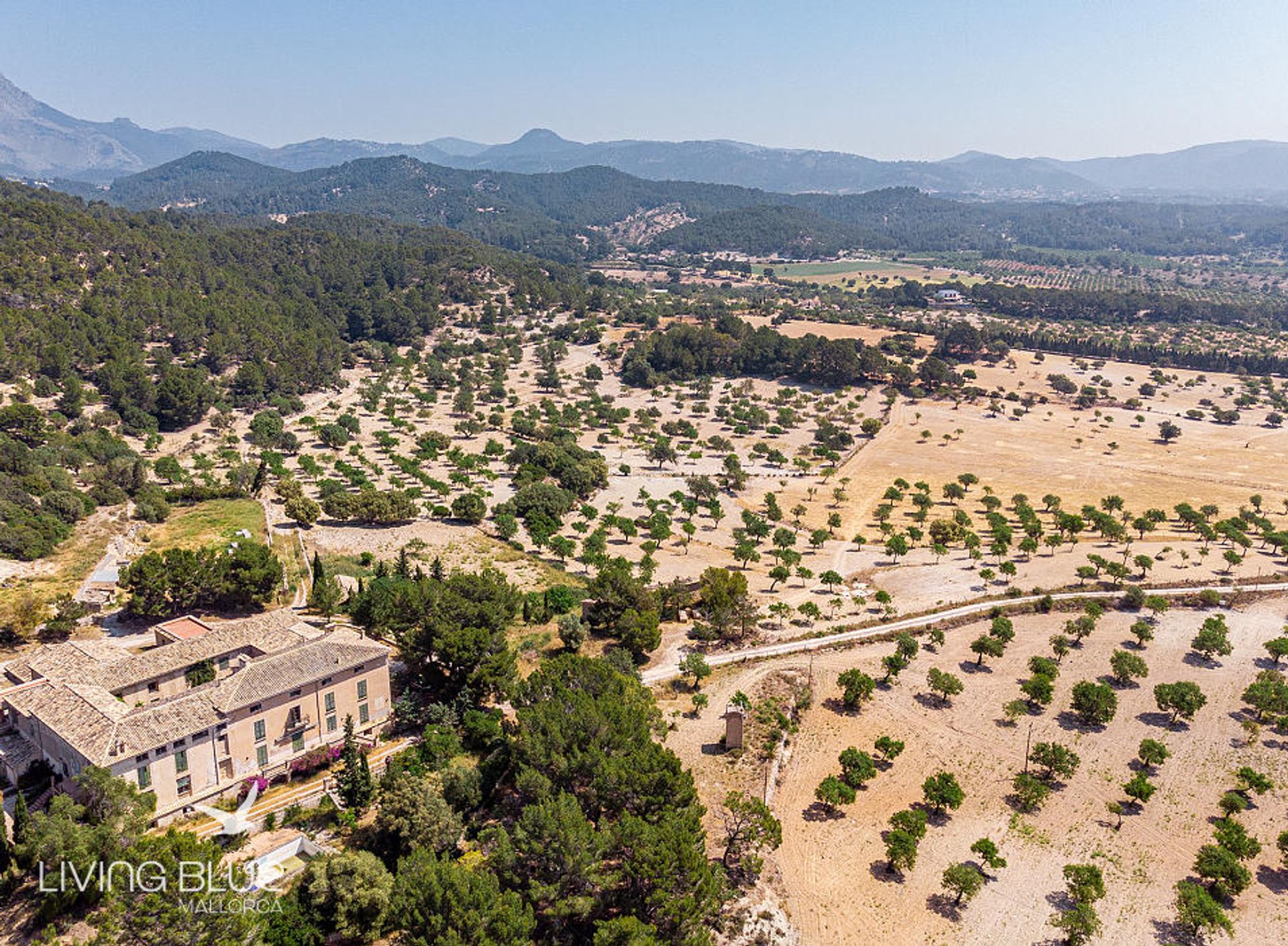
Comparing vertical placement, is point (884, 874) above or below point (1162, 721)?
above

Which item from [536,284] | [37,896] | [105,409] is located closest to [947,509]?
[37,896]

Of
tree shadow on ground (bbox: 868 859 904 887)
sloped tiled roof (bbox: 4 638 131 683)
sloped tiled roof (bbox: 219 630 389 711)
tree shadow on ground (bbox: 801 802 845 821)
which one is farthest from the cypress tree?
tree shadow on ground (bbox: 868 859 904 887)

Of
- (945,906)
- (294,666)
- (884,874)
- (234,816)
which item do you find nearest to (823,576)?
(884,874)

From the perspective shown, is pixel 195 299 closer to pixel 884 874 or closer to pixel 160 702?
pixel 160 702

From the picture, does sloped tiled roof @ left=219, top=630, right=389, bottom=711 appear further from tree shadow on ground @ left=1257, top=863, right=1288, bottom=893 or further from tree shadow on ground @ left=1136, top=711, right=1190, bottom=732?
tree shadow on ground @ left=1136, top=711, right=1190, bottom=732

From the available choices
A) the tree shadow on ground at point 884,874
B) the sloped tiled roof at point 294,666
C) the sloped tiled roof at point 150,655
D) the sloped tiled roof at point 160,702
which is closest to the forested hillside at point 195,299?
the sloped tiled roof at point 150,655

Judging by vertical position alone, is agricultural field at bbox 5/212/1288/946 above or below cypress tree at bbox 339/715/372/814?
below

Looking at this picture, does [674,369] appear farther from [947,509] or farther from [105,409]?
[105,409]
